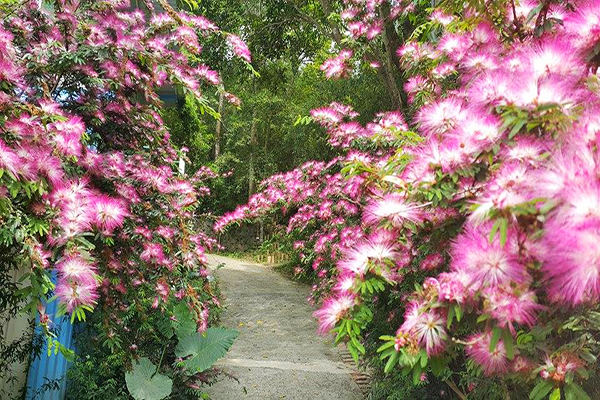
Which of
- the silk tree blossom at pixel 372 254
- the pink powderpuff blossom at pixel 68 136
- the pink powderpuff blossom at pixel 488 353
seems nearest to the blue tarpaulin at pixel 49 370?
the pink powderpuff blossom at pixel 68 136

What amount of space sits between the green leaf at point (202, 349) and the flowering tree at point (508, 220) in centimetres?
269

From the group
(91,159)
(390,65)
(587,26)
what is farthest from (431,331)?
(390,65)

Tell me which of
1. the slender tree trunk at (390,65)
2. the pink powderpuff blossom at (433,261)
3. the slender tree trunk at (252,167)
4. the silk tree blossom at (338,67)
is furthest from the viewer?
the slender tree trunk at (252,167)

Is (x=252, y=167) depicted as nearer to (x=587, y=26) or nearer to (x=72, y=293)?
(x=72, y=293)

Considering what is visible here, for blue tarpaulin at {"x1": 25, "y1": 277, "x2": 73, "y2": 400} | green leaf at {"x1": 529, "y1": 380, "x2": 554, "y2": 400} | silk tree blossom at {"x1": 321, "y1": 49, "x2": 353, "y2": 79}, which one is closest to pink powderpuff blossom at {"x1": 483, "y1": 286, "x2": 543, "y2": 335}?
green leaf at {"x1": 529, "y1": 380, "x2": 554, "y2": 400}

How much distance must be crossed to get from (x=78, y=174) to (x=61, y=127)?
0.98 ft

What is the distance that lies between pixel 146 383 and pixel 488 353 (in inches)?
120

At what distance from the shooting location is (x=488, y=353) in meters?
1.23

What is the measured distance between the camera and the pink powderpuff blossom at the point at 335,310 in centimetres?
153

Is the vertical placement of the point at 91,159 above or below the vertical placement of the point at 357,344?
above

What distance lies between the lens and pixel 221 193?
17969 mm

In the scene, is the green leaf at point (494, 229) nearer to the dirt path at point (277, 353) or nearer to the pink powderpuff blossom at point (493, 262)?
the pink powderpuff blossom at point (493, 262)

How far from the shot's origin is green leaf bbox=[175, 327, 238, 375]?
13.2ft

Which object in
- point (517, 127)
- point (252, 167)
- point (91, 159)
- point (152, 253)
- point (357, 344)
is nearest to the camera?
point (517, 127)
